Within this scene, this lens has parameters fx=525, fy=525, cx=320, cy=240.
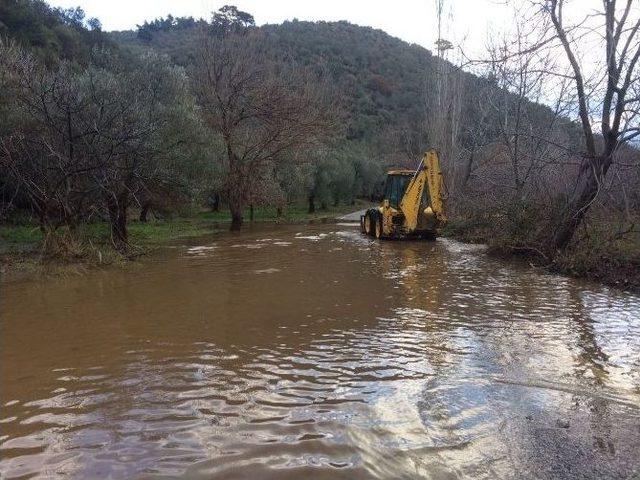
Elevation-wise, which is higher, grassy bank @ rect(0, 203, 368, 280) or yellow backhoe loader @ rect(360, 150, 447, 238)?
yellow backhoe loader @ rect(360, 150, 447, 238)

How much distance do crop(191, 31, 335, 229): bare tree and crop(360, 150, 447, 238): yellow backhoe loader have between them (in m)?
7.97

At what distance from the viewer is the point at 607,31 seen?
37.1 feet

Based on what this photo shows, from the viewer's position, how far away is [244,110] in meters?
25.2

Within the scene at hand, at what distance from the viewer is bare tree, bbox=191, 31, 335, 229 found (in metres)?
24.9

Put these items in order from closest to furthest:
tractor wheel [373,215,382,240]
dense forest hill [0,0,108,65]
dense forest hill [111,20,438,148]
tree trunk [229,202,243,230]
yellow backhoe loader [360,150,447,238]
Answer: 1. yellow backhoe loader [360,150,447,238]
2. tractor wheel [373,215,382,240]
3. tree trunk [229,202,243,230]
4. dense forest hill [0,0,108,65]
5. dense forest hill [111,20,438,148]

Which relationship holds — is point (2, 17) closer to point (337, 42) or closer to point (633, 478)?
point (633, 478)

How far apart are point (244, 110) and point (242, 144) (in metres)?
1.71

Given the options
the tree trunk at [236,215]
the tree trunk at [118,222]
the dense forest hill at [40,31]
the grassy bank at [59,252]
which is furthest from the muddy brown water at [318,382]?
the dense forest hill at [40,31]

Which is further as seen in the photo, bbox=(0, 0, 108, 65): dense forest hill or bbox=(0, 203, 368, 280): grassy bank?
bbox=(0, 0, 108, 65): dense forest hill

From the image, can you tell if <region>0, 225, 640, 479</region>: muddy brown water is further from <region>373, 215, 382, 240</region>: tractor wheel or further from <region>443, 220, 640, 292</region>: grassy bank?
<region>373, 215, 382, 240</region>: tractor wheel

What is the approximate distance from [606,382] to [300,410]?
2.98 metres

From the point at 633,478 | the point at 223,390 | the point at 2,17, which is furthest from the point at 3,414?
the point at 2,17

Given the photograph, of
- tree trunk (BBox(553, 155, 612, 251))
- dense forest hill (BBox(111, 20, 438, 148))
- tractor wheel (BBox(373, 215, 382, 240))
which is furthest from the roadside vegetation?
dense forest hill (BBox(111, 20, 438, 148))

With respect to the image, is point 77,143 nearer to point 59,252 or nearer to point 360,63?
point 59,252
